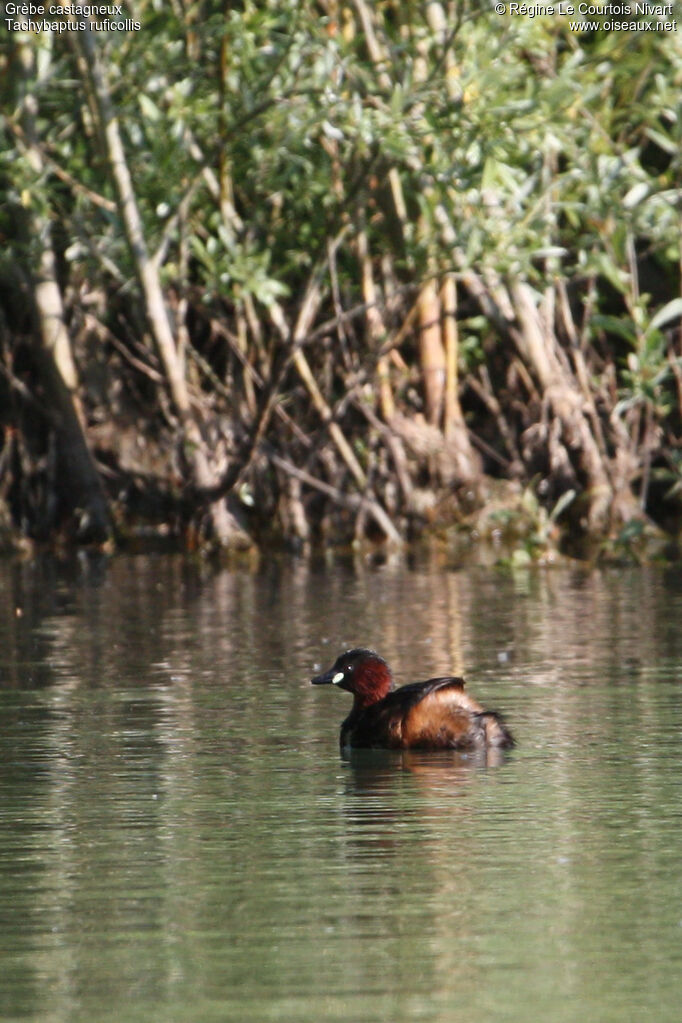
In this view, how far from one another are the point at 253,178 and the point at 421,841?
9.93m

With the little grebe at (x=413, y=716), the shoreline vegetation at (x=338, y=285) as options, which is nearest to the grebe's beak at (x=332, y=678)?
the little grebe at (x=413, y=716)

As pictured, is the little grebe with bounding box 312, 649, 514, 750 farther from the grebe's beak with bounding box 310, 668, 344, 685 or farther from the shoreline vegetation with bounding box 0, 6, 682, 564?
the shoreline vegetation with bounding box 0, 6, 682, 564

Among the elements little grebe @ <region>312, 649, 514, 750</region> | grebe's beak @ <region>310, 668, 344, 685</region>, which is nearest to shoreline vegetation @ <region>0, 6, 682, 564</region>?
grebe's beak @ <region>310, 668, 344, 685</region>

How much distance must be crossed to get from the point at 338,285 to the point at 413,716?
9.31 meters

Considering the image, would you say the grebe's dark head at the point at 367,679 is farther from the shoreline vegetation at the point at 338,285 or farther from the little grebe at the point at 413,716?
the shoreline vegetation at the point at 338,285

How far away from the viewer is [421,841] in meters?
5.40

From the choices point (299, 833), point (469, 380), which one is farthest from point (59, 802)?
point (469, 380)

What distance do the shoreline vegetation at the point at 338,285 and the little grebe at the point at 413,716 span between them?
5.73 m

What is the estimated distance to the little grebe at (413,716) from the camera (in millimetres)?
6672

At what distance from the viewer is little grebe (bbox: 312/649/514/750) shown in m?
6.67

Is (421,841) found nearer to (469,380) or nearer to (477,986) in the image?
(477,986)

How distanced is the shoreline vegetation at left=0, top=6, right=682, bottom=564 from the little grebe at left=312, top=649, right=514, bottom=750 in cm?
573

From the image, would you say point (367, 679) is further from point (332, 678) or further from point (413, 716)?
point (413, 716)

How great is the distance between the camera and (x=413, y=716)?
6828 mm
